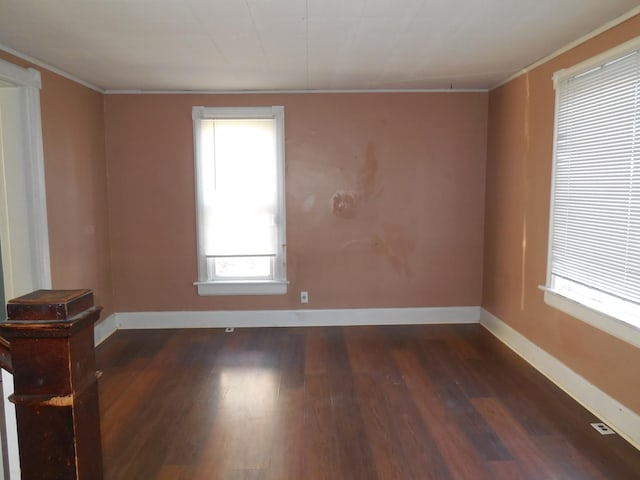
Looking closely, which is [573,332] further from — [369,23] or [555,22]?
[369,23]

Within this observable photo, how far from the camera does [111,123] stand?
14.4ft

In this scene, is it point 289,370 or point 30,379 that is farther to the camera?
point 289,370

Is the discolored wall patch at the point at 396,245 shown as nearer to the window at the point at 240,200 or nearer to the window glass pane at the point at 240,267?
the window at the point at 240,200

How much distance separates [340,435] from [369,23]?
2427 millimetres

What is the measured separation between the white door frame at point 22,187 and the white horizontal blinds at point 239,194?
5.04 feet

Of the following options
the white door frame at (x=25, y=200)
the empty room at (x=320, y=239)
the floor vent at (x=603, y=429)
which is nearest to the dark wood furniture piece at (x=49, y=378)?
the empty room at (x=320, y=239)

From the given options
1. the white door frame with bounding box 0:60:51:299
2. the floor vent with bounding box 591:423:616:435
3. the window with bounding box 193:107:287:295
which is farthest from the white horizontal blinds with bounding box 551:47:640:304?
the white door frame with bounding box 0:60:51:299

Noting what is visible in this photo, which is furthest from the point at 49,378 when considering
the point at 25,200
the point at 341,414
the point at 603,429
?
the point at 603,429

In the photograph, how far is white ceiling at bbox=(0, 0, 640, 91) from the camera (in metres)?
2.34

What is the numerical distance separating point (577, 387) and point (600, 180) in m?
1.39

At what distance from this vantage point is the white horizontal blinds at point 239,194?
4.44 metres

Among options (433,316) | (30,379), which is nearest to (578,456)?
(433,316)

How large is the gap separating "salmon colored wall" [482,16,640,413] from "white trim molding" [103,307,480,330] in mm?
488

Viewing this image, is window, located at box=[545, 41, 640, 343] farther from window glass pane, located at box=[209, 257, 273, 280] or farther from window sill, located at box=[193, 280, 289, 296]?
window glass pane, located at box=[209, 257, 273, 280]
